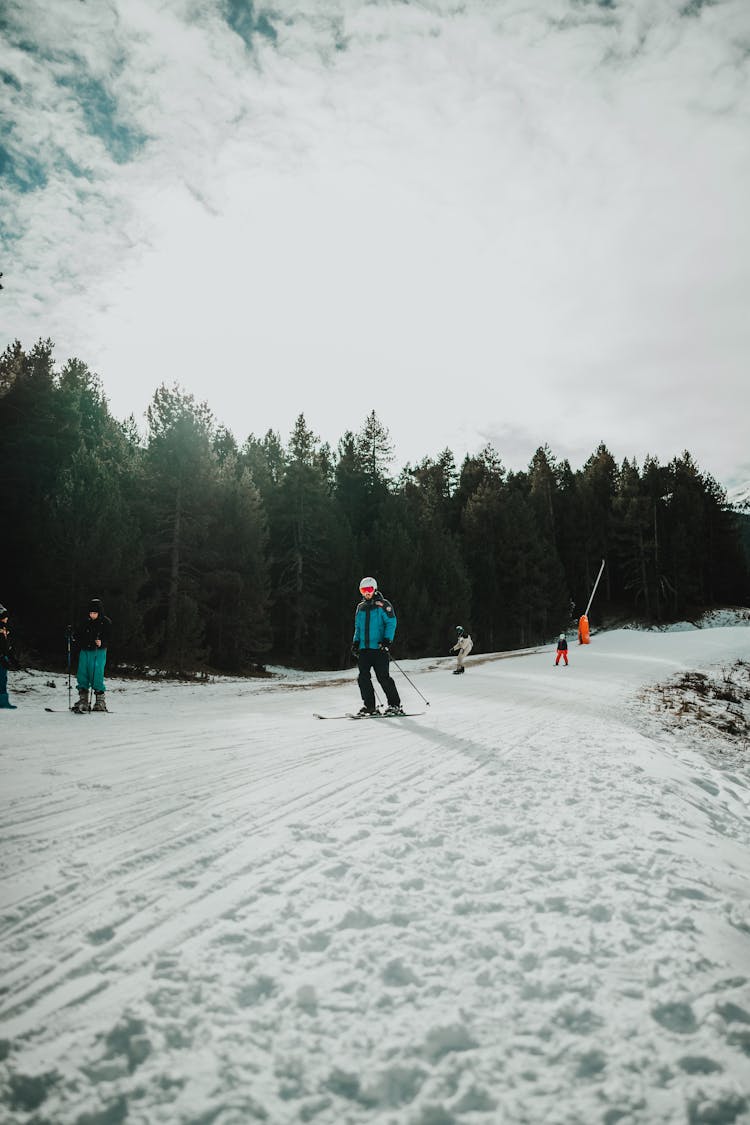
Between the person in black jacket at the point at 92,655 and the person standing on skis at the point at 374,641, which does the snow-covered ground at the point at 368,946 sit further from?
the person in black jacket at the point at 92,655

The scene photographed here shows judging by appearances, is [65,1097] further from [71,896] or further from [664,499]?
[664,499]

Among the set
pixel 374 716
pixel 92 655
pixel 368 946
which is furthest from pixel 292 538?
pixel 368 946

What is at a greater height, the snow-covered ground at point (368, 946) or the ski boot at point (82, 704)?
the snow-covered ground at point (368, 946)

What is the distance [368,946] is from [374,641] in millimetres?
6917

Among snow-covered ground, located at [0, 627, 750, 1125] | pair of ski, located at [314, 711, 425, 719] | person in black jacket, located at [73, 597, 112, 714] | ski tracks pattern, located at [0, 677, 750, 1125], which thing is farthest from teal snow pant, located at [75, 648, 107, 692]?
ski tracks pattern, located at [0, 677, 750, 1125]

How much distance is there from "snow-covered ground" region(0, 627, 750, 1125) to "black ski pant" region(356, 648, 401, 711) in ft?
13.0

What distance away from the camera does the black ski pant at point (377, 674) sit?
30.4 feet

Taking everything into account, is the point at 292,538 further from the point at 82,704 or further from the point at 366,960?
the point at 366,960

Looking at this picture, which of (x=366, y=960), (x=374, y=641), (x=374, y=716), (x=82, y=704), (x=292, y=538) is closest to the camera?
(x=366, y=960)

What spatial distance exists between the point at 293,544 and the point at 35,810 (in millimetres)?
36905

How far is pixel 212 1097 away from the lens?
Answer: 166 centimetres

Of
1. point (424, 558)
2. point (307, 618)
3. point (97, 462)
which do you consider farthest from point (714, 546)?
point (97, 462)

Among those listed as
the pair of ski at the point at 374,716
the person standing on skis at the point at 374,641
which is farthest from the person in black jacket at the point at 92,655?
the person standing on skis at the point at 374,641

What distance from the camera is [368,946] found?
95.6 inches
